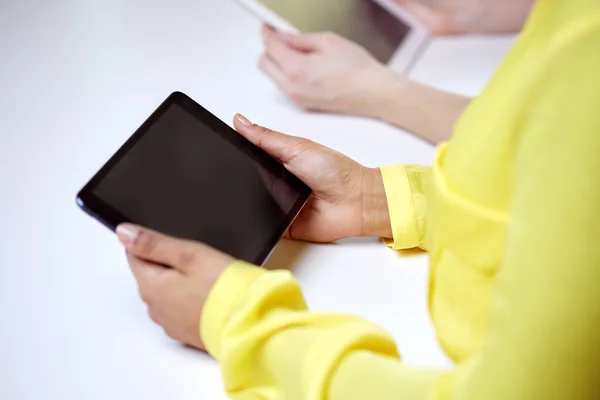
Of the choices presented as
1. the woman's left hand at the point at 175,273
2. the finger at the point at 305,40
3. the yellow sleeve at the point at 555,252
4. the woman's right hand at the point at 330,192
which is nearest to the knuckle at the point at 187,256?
the woman's left hand at the point at 175,273

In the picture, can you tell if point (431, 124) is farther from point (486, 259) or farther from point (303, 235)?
point (486, 259)

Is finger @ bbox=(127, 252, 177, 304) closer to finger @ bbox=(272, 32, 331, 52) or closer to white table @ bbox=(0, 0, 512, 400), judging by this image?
white table @ bbox=(0, 0, 512, 400)

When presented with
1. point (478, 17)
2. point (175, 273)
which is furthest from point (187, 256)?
point (478, 17)

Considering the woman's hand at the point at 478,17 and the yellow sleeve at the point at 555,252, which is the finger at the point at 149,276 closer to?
the yellow sleeve at the point at 555,252

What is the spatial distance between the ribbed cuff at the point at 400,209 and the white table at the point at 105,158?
2 centimetres

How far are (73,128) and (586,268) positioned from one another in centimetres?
57

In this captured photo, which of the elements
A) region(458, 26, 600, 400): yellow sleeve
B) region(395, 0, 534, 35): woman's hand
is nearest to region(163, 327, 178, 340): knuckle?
region(458, 26, 600, 400): yellow sleeve

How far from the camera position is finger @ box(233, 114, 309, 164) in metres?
0.60

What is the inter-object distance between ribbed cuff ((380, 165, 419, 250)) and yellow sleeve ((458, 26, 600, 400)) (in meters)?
0.26

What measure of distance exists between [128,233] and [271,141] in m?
0.17

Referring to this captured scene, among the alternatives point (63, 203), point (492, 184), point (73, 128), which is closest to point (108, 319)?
point (63, 203)

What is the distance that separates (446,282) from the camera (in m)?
0.45

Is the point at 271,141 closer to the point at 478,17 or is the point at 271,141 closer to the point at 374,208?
the point at 374,208

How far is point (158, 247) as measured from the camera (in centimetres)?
51
